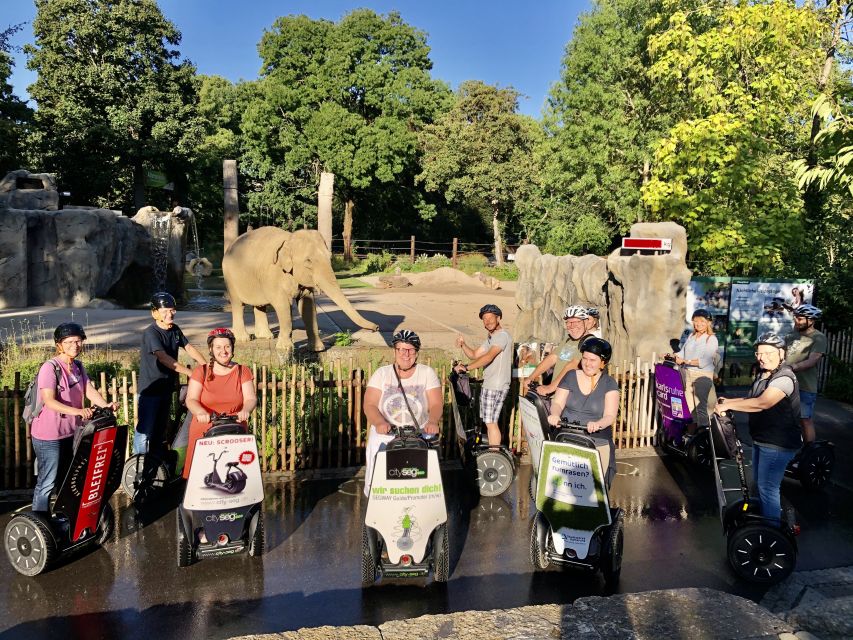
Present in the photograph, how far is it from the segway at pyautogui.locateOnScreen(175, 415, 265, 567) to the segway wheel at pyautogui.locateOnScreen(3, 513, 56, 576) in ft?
2.77

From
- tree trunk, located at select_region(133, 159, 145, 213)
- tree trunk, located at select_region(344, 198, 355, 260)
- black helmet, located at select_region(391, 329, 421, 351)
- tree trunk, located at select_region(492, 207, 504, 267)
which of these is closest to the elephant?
black helmet, located at select_region(391, 329, 421, 351)

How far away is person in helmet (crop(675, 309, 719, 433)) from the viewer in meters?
7.58

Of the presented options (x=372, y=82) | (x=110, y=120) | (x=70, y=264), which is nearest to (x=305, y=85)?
(x=372, y=82)

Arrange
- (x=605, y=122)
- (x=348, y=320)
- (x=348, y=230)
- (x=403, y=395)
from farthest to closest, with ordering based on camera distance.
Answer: (x=348, y=230) < (x=605, y=122) < (x=348, y=320) < (x=403, y=395)

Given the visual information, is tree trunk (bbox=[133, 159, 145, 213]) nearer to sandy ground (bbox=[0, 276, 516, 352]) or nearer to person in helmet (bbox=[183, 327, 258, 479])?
sandy ground (bbox=[0, 276, 516, 352])

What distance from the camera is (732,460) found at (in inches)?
212

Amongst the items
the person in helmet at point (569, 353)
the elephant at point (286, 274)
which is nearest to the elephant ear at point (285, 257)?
the elephant at point (286, 274)

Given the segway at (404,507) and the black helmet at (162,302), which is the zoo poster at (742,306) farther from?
the black helmet at (162,302)

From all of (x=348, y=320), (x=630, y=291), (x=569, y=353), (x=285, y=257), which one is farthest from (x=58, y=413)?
(x=348, y=320)

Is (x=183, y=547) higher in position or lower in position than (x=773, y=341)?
lower

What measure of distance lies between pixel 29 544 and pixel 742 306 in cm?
1070

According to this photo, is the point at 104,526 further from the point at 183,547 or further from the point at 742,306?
the point at 742,306

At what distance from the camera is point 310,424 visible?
7059 millimetres

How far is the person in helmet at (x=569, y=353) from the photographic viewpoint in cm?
588
